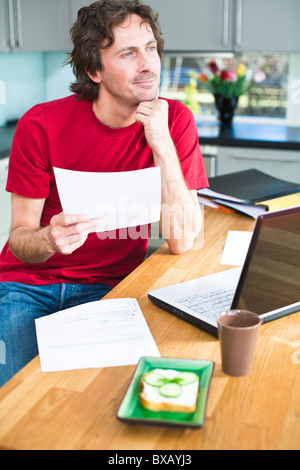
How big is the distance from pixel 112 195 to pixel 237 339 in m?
0.56

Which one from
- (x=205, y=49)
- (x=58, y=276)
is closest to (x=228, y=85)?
(x=205, y=49)

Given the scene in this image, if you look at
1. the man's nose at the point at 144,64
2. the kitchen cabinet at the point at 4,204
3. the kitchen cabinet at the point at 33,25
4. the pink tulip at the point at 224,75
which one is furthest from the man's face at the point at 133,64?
the pink tulip at the point at 224,75

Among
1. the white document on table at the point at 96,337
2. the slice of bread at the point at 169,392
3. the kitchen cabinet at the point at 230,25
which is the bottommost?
the white document on table at the point at 96,337

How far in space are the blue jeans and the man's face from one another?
0.60 m

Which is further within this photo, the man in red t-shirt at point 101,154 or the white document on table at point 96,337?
the man in red t-shirt at point 101,154

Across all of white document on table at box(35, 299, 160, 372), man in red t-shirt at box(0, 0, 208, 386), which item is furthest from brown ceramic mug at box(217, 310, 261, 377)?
man in red t-shirt at box(0, 0, 208, 386)

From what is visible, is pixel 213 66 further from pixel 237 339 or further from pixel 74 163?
pixel 237 339

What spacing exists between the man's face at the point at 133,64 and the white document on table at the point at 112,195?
16.1 inches

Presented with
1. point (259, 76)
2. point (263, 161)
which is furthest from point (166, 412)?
point (259, 76)

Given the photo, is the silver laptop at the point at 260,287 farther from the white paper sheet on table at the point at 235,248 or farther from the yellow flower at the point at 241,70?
the yellow flower at the point at 241,70

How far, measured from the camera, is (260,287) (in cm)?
106

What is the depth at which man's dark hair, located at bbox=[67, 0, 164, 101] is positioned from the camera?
1.68 meters

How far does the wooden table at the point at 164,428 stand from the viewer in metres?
0.79

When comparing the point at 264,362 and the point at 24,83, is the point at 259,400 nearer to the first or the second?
the point at 264,362
